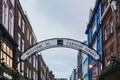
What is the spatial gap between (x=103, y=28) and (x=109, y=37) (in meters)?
6.78

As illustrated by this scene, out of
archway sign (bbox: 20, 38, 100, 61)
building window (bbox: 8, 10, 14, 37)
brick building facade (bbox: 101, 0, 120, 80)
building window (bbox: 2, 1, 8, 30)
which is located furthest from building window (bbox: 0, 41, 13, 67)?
brick building facade (bbox: 101, 0, 120, 80)

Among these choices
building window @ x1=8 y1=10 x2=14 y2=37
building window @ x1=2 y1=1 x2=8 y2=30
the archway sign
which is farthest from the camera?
building window @ x1=8 y1=10 x2=14 y2=37

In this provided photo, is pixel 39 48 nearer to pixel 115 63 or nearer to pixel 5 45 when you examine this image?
pixel 5 45

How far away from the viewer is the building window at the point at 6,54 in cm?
4141

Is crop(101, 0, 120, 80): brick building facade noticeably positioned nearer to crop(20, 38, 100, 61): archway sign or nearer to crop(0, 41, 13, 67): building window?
crop(20, 38, 100, 61): archway sign

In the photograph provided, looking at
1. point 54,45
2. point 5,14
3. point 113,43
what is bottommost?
point 113,43

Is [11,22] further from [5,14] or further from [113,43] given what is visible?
[113,43]

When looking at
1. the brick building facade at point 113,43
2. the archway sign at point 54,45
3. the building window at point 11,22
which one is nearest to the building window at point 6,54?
the archway sign at point 54,45

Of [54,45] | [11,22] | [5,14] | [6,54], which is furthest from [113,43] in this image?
[11,22]

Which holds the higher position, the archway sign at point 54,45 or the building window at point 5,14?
the building window at point 5,14

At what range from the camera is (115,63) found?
37.7 meters

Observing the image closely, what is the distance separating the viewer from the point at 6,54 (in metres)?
44.1

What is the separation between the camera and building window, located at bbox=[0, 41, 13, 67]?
136 ft

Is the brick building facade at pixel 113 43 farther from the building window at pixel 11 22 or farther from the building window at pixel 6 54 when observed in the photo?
the building window at pixel 11 22
